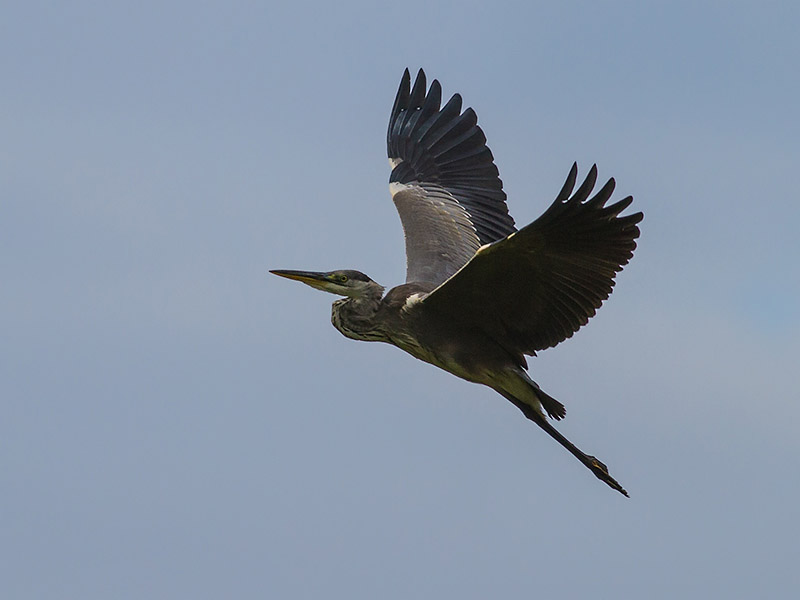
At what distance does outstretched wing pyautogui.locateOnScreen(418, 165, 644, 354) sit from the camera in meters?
Result: 7.82

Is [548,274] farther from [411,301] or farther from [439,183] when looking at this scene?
[439,183]

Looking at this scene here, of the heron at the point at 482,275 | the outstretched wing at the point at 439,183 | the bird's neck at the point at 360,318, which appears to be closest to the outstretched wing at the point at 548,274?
the heron at the point at 482,275

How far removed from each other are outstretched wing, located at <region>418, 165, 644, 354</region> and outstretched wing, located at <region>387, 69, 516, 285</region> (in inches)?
55.8

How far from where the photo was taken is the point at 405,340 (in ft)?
30.7

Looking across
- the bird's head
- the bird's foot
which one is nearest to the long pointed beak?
the bird's head

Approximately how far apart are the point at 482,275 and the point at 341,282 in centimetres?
151

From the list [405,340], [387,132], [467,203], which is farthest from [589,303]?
[387,132]

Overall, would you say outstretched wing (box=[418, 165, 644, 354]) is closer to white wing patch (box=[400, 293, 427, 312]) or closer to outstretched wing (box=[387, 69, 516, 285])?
white wing patch (box=[400, 293, 427, 312])

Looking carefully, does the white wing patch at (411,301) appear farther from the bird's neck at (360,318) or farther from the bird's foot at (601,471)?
the bird's foot at (601,471)

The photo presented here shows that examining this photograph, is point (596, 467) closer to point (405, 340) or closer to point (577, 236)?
point (405, 340)

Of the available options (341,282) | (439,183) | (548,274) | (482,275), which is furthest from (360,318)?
(439,183)

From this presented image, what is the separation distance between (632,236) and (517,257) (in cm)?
69

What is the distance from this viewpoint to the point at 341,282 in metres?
9.60

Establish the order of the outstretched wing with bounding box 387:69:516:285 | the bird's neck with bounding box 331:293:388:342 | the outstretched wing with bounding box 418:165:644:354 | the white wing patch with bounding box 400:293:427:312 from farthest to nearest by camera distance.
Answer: the outstretched wing with bounding box 387:69:516:285 → the bird's neck with bounding box 331:293:388:342 → the white wing patch with bounding box 400:293:427:312 → the outstretched wing with bounding box 418:165:644:354
